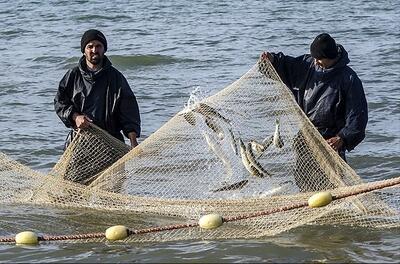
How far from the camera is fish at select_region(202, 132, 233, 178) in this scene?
327 inches

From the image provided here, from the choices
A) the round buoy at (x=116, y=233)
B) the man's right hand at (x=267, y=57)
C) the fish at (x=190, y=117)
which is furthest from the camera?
the fish at (x=190, y=117)

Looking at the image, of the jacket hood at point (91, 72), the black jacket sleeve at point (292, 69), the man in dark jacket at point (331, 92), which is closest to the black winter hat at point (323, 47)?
the man in dark jacket at point (331, 92)

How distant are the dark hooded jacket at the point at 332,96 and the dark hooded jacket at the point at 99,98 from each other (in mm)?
1335

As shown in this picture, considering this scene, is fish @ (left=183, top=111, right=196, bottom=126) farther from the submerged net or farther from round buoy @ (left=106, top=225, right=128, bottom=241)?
round buoy @ (left=106, top=225, right=128, bottom=241)

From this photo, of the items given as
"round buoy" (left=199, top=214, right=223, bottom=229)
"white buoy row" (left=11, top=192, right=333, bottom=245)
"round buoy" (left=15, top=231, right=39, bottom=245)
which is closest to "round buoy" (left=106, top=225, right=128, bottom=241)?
"white buoy row" (left=11, top=192, right=333, bottom=245)

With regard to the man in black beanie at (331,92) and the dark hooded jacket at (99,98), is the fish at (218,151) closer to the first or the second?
the dark hooded jacket at (99,98)

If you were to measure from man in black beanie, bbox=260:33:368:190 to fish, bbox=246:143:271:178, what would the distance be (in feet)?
1.89

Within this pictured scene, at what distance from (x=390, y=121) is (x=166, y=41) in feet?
29.7

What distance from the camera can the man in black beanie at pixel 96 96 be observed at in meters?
8.21

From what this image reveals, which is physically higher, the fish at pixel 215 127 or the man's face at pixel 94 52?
the man's face at pixel 94 52

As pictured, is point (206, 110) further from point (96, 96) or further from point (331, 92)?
point (331, 92)

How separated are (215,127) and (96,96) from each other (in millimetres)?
1066

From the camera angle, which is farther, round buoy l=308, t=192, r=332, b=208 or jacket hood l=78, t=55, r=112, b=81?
jacket hood l=78, t=55, r=112, b=81

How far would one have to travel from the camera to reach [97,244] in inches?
294
